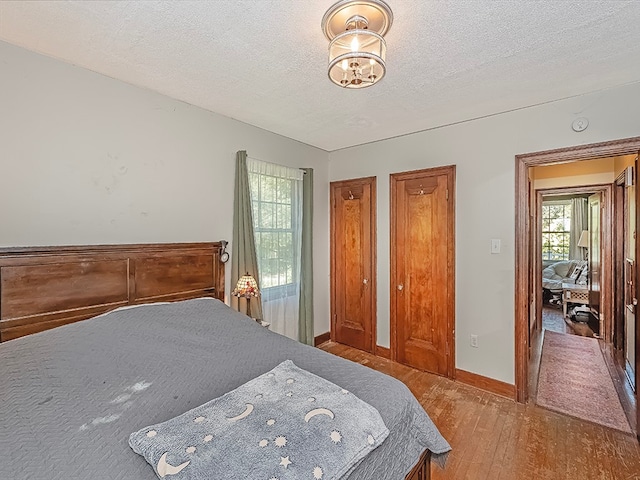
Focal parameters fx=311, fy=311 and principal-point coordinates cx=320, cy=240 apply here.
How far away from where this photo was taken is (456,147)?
3078 millimetres

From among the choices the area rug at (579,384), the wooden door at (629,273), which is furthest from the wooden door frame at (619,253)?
the area rug at (579,384)

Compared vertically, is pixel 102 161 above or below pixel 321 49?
below

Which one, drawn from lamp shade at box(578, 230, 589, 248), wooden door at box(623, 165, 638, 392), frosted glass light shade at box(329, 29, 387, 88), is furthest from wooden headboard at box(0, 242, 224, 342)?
lamp shade at box(578, 230, 589, 248)

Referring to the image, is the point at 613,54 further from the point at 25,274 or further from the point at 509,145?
the point at 25,274

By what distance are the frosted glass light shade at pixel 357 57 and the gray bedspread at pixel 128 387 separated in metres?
1.50

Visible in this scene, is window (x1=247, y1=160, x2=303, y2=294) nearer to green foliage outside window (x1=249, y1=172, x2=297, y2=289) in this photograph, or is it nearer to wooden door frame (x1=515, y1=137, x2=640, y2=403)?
green foliage outside window (x1=249, y1=172, x2=297, y2=289)

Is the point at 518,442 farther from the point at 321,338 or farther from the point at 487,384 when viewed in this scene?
the point at 321,338

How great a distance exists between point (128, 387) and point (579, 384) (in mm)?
3760

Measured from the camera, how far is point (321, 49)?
182 centimetres

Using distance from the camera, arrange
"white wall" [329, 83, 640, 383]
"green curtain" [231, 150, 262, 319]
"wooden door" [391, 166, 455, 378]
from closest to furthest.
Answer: "white wall" [329, 83, 640, 383] → "green curtain" [231, 150, 262, 319] → "wooden door" [391, 166, 455, 378]

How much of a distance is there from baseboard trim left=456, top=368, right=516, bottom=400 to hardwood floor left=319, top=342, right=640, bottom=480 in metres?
0.06

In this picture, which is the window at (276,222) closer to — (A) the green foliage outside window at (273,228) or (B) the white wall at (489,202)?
(A) the green foliage outside window at (273,228)

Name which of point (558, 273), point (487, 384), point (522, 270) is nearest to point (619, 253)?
point (522, 270)

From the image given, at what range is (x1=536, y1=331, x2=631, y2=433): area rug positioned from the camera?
2.49 m
